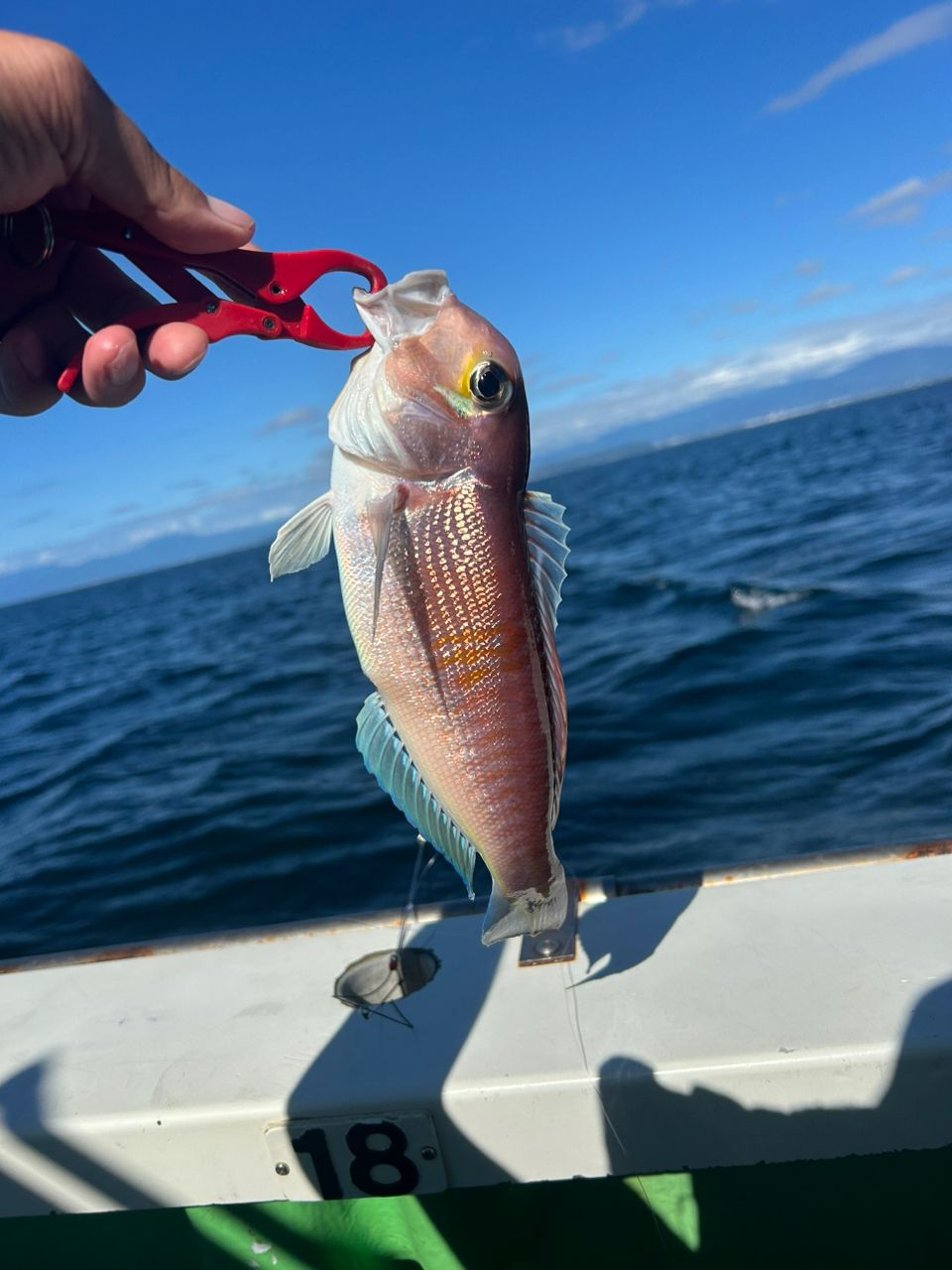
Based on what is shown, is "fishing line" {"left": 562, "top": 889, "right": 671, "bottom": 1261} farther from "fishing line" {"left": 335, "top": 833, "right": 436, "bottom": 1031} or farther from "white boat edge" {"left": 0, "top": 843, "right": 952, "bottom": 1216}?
"fishing line" {"left": 335, "top": 833, "right": 436, "bottom": 1031}

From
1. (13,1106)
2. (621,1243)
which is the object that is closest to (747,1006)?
(621,1243)

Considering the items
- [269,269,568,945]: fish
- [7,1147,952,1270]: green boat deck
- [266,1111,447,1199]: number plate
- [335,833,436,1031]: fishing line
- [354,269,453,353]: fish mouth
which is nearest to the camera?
[269,269,568,945]: fish

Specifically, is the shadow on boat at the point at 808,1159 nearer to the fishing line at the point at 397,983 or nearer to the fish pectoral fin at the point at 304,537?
the fishing line at the point at 397,983

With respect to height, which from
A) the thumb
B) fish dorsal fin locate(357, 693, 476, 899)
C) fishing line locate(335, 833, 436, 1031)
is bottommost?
fishing line locate(335, 833, 436, 1031)

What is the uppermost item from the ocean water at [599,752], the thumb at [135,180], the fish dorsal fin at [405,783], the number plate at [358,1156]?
the thumb at [135,180]

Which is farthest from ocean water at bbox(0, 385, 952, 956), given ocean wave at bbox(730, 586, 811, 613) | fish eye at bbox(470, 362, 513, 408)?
fish eye at bbox(470, 362, 513, 408)

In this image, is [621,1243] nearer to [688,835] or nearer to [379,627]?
[379,627]

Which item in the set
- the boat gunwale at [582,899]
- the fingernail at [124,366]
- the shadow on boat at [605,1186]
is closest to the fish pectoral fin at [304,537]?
the fingernail at [124,366]
